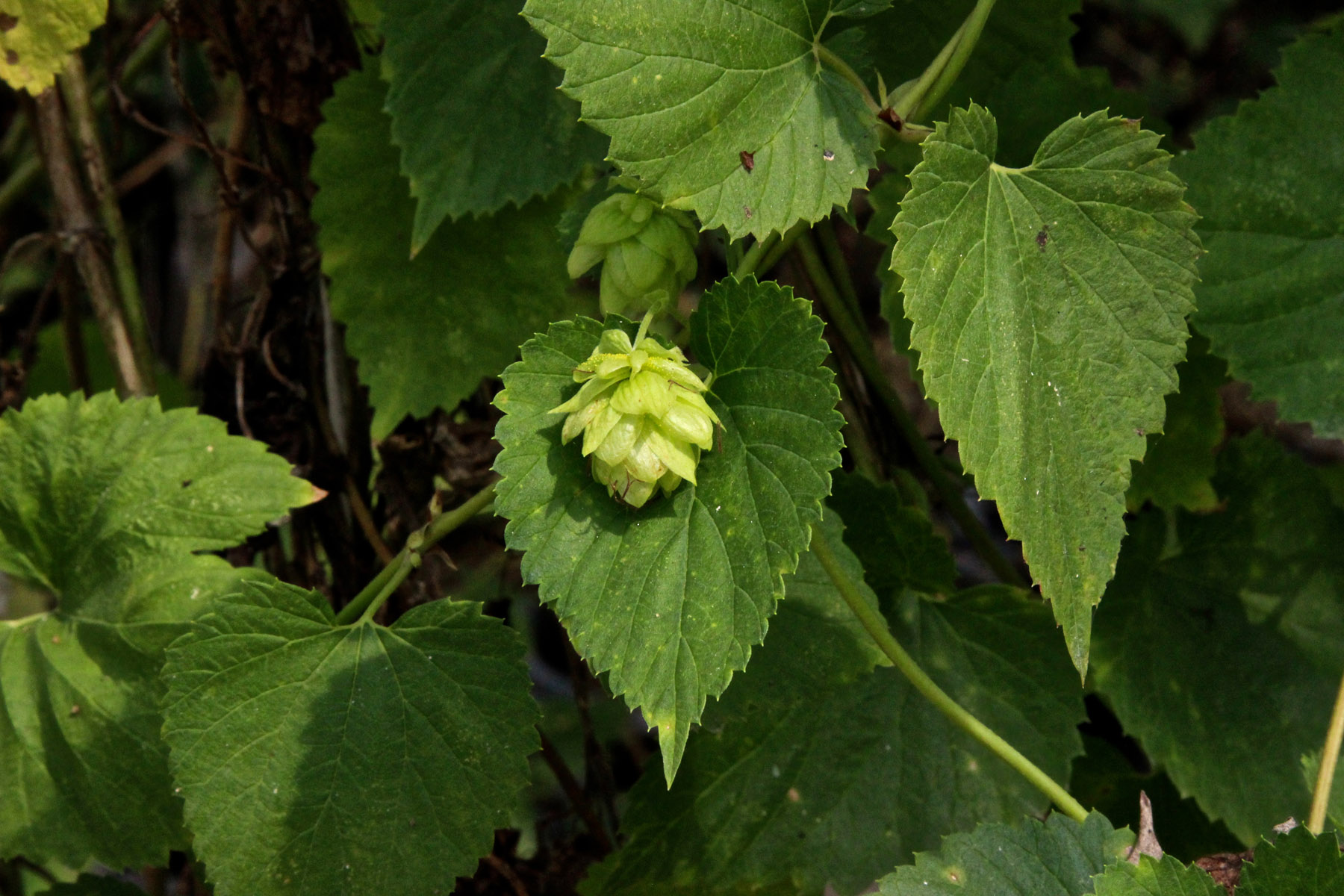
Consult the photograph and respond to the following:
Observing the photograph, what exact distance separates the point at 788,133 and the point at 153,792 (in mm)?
959

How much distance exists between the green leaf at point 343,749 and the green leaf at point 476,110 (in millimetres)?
485

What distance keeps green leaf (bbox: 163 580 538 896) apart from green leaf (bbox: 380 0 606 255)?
485 mm

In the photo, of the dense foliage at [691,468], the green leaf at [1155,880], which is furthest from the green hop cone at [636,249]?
the green leaf at [1155,880]

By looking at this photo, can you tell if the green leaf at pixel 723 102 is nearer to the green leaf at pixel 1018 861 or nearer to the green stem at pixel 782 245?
the green stem at pixel 782 245

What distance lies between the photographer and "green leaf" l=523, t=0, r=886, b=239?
0.87m

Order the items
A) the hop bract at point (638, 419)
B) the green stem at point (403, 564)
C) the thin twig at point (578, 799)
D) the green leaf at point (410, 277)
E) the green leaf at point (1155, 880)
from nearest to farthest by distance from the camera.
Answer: the hop bract at point (638, 419) → the green leaf at point (1155, 880) → the green stem at point (403, 564) → the green leaf at point (410, 277) → the thin twig at point (578, 799)

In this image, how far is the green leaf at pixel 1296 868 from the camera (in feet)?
3.01

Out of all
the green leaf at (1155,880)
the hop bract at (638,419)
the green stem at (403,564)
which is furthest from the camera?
the green stem at (403,564)

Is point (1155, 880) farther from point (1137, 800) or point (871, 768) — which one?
point (1137, 800)

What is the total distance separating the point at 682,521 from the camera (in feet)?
2.86

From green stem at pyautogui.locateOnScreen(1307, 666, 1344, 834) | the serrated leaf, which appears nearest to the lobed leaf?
the serrated leaf

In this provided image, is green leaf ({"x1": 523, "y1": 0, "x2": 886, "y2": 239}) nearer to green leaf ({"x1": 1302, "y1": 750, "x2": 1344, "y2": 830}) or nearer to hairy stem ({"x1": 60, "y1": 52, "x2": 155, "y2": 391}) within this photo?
green leaf ({"x1": 1302, "y1": 750, "x2": 1344, "y2": 830})

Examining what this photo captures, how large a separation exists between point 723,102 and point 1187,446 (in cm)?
82

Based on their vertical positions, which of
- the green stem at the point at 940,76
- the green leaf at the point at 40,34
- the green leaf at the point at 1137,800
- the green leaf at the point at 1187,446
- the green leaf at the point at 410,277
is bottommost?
the green leaf at the point at 1137,800
